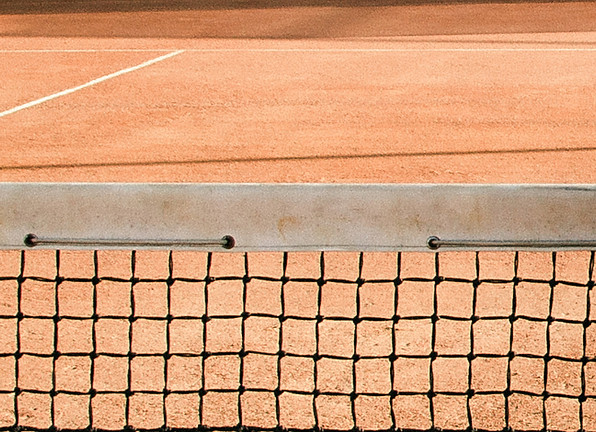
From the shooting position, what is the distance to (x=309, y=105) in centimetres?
1095

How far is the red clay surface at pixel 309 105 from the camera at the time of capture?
27.8 feet

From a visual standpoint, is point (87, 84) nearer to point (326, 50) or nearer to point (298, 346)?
point (326, 50)

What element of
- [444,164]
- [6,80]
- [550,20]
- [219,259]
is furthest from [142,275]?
[550,20]

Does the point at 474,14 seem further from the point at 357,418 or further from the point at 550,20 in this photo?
the point at 357,418

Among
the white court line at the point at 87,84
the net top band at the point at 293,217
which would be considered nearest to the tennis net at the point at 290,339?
the net top band at the point at 293,217

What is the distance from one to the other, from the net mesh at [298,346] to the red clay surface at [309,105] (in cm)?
236

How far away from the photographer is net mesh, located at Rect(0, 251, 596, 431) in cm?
390

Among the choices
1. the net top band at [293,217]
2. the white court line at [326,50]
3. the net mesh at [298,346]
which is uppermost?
the white court line at [326,50]

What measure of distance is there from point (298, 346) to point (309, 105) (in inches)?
252

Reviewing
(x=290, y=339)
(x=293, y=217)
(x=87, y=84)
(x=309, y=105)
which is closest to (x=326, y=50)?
(x=87, y=84)

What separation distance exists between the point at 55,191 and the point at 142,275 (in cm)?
266

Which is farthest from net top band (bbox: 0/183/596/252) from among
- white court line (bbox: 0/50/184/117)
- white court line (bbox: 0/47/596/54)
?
white court line (bbox: 0/47/596/54)

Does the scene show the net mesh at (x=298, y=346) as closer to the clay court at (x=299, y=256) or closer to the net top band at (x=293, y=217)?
the clay court at (x=299, y=256)

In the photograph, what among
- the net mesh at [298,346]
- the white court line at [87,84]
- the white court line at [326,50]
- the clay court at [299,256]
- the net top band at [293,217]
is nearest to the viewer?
the net top band at [293,217]
